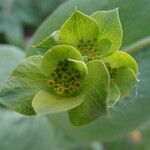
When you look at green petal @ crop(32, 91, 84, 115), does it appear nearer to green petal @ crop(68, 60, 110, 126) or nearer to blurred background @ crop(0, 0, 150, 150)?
green petal @ crop(68, 60, 110, 126)

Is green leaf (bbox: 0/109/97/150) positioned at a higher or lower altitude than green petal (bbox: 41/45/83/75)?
lower

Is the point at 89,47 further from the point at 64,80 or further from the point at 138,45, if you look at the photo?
the point at 138,45

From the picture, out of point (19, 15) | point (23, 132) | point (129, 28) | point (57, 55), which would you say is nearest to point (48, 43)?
point (57, 55)

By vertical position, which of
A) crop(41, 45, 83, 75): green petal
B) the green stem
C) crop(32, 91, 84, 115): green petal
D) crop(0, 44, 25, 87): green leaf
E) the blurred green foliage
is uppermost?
crop(41, 45, 83, 75): green petal

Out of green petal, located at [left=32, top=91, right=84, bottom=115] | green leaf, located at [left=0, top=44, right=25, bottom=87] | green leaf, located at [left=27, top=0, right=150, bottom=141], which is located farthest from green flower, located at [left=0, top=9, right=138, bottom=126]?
green leaf, located at [left=0, top=44, right=25, bottom=87]

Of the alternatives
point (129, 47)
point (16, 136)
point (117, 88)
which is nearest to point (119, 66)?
point (117, 88)

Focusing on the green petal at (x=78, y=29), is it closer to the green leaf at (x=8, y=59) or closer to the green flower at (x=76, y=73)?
the green flower at (x=76, y=73)
